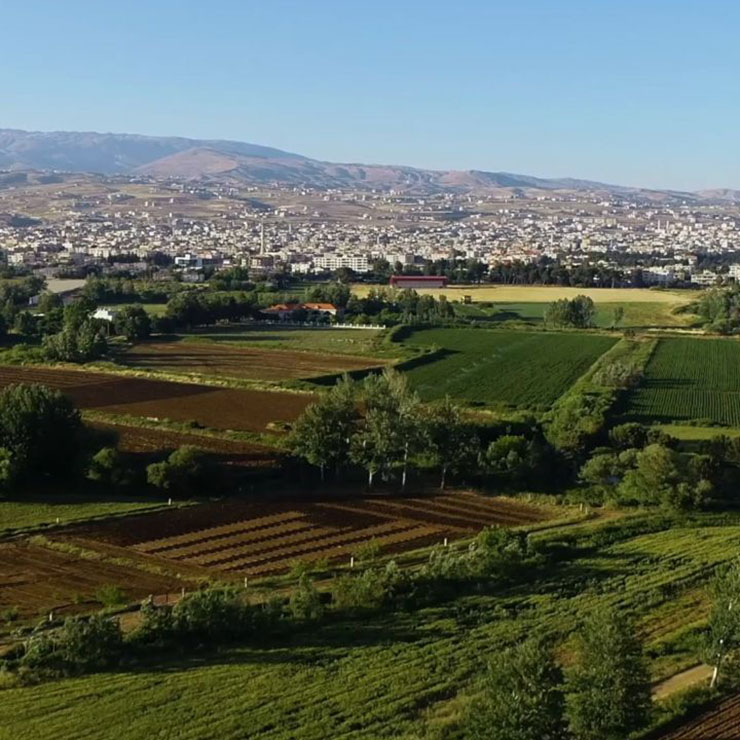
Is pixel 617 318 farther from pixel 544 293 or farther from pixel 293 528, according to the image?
pixel 293 528

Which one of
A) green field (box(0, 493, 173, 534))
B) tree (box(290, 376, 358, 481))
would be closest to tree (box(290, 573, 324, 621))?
green field (box(0, 493, 173, 534))

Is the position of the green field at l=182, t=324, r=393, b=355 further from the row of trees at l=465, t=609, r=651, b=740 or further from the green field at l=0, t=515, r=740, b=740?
the row of trees at l=465, t=609, r=651, b=740

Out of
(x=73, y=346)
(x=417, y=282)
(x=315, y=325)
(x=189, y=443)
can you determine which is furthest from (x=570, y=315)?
(x=189, y=443)

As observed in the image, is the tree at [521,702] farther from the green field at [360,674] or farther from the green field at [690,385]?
the green field at [690,385]

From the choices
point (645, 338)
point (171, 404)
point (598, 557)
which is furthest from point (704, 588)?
point (645, 338)

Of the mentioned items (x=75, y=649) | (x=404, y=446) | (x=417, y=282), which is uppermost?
(x=417, y=282)

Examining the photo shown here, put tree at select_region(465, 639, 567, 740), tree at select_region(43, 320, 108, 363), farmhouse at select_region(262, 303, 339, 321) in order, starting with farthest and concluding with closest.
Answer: farmhouse at select_region(262, 303, 339, 321) < tree at select_region(43, 320, 108, 363) < tree at select_region(465, 639, 567, 740)

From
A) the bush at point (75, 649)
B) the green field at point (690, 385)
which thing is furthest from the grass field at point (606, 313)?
the bush at point (75, 649)
